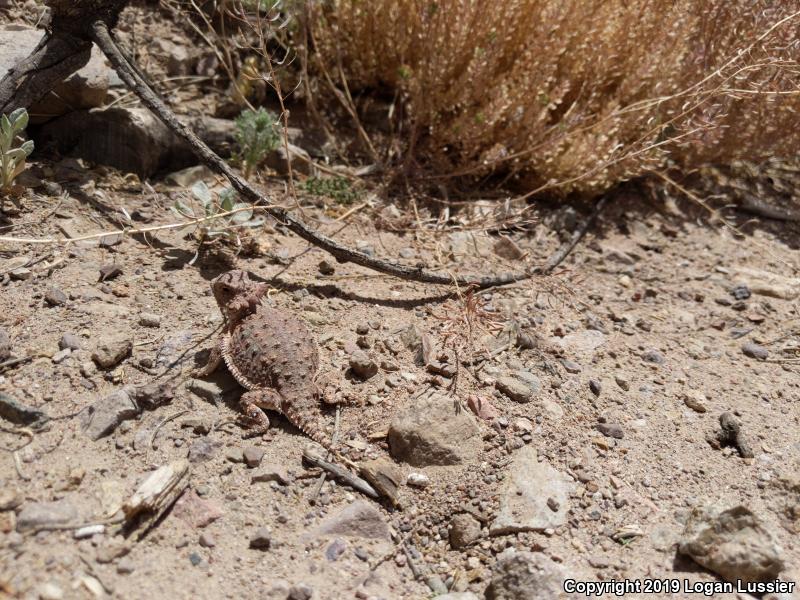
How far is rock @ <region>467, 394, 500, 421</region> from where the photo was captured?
126 inches

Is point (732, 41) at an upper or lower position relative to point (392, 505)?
upper

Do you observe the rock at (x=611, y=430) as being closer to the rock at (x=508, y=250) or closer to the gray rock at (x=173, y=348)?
the rock at (x=508, y=250)

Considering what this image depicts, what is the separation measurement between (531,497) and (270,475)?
43.2 inches

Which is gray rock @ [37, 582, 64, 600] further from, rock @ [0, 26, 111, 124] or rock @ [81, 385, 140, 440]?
rock @ [0, 26, 111, 124]

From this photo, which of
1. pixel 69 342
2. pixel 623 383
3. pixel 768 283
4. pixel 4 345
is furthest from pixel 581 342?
pixel 4 345

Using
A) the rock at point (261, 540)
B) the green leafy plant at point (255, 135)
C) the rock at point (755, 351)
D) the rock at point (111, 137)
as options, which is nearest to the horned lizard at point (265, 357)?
the rock at point (261, 540)

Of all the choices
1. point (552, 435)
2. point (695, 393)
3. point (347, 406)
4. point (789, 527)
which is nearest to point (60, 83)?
point (347, 406)

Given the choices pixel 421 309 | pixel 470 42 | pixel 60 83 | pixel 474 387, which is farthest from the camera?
pixel 470 42

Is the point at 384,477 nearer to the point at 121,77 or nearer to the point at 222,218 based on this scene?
the point at 222,218

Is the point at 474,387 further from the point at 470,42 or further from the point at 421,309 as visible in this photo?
the point at 470,42

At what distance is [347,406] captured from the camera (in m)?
3.18

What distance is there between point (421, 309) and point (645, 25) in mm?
2547

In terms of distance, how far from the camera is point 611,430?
3223mm

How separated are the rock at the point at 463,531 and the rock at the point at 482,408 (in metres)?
0.53
